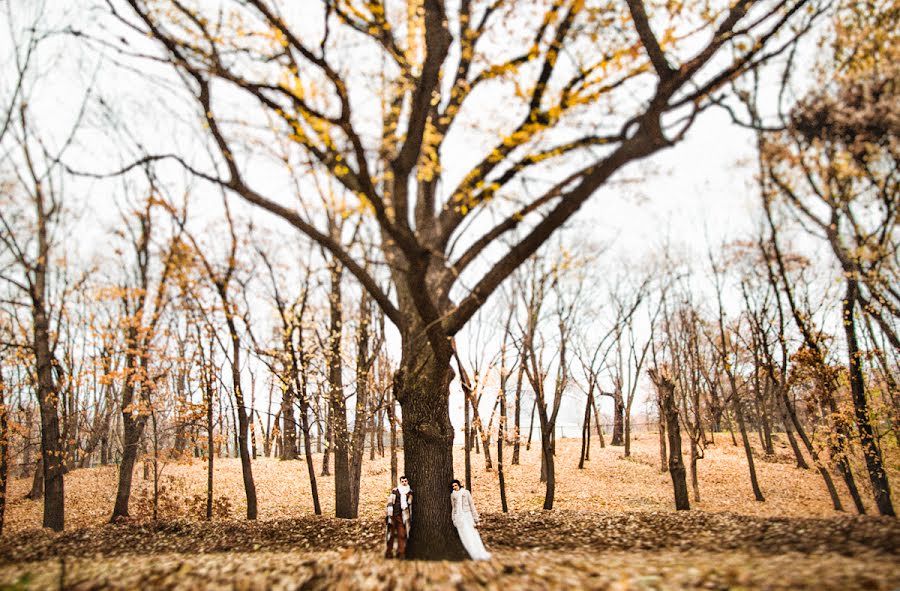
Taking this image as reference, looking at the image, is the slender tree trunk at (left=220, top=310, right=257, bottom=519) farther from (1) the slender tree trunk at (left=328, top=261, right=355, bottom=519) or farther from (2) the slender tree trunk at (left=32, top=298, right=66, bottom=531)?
(2) the slender tree trunk at (left=32, top=298, right=66, bottom=531)

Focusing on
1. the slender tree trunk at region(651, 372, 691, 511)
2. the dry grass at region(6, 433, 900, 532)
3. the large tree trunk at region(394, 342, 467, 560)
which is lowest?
the dry grass at region(6, 433, 900, 532)

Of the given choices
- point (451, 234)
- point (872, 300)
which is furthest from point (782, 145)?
point (451, 234)

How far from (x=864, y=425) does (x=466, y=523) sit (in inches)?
337

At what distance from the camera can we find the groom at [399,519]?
6.22 m

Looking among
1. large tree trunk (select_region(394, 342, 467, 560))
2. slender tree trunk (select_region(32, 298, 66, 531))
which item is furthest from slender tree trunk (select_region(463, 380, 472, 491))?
slender tree trunk (select_region(32, 298, 66, 531))

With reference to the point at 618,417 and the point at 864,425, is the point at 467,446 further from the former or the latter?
the point at 618,417

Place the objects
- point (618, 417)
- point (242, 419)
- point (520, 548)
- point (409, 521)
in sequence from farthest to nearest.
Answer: point (618, 417) → point (242, 419) → point (520, 548) → point (409, 521)

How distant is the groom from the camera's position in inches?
245

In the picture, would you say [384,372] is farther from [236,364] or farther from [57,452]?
[57,452]

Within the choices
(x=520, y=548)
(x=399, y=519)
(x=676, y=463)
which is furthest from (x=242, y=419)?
(x=676, y=463)

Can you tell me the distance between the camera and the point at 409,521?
6363mm

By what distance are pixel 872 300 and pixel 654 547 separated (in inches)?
320

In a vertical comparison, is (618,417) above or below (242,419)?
below

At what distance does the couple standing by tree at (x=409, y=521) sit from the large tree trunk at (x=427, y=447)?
5.5 inches
